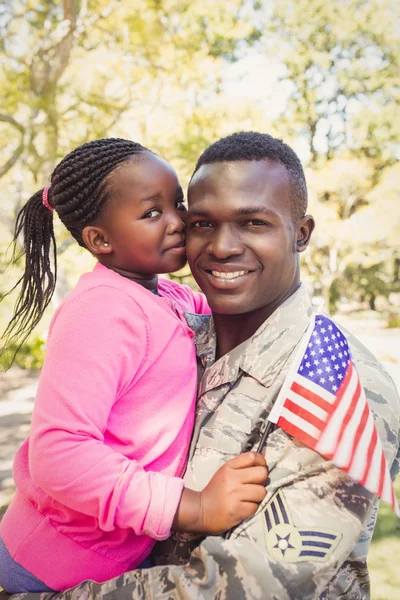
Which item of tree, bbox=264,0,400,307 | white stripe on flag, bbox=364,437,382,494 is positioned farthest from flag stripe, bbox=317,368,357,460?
tree, bbox=264,0,400,307

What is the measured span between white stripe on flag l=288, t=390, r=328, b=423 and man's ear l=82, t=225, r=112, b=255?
906 mm

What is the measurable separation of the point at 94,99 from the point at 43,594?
32.0 ft

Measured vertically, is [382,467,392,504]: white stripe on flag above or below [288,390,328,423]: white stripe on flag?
below

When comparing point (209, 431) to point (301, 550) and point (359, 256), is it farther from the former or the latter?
point (359, 256)

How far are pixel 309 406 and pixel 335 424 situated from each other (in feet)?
0.30

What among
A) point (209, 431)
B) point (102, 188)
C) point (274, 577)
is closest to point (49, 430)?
point (209, 431)

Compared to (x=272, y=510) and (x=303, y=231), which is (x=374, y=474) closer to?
(x=272, y=510)

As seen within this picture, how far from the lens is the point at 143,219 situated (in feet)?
6.97

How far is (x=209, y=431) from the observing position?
1.90 meters

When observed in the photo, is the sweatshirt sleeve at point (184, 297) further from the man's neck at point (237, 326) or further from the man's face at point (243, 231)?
the man's face at point (243, 231)

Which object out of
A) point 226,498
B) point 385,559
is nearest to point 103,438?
point 226,498

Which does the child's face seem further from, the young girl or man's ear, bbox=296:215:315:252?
man's ear, bbox=296:215:315:252

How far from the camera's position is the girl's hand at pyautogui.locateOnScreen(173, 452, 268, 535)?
5.31 ft

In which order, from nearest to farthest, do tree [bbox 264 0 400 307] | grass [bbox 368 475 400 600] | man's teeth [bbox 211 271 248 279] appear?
man's teeth [bbox 211 271 248 279] → grass [bbox 368 475 400 600] → tree [bbox 264 0 400 307]
